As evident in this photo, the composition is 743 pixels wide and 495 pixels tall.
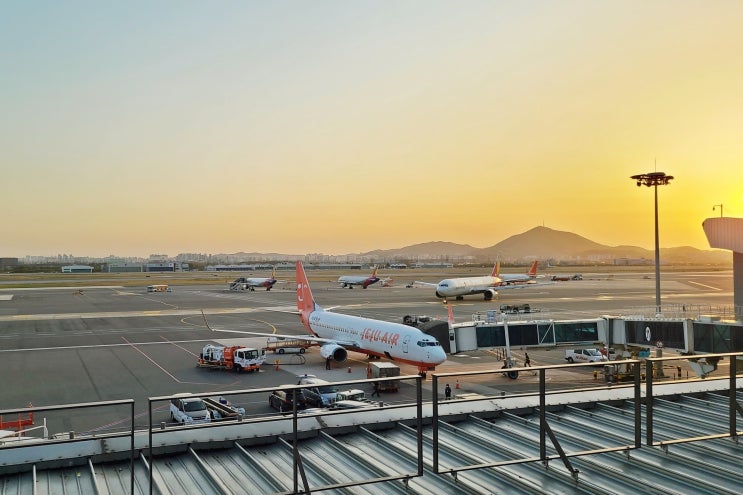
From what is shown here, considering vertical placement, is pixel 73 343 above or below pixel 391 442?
below

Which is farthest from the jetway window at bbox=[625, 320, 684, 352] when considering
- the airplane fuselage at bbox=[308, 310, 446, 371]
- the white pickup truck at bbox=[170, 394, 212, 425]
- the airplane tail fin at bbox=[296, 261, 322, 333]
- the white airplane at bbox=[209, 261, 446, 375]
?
the white pickup truck at bbox=[170, 394, 212, 425]

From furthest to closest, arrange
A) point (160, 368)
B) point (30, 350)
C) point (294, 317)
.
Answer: point (294, 317), point (30, 350), point (160, 368)

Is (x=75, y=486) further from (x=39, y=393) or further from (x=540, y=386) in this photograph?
(x=39, y=393)

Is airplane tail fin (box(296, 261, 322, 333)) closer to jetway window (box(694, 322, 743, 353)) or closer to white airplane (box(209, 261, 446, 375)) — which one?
white airplane (box(209, 261, 446, 375))

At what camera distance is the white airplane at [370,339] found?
135ft

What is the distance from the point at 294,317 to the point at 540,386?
7688 centimetres

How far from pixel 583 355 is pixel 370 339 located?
17779 millimetres

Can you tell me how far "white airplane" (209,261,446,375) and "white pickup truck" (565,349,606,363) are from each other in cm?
1438

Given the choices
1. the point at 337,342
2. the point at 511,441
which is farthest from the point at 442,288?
the point at 511,441

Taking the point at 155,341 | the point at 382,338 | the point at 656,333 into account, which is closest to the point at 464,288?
the point at 155,341

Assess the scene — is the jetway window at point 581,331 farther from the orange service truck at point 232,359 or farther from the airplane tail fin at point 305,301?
the airplane tail fin at point 305,301

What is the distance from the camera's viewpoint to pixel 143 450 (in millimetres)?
11297

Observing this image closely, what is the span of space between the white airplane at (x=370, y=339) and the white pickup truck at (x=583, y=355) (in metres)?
14.4

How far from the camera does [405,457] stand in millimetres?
11781
